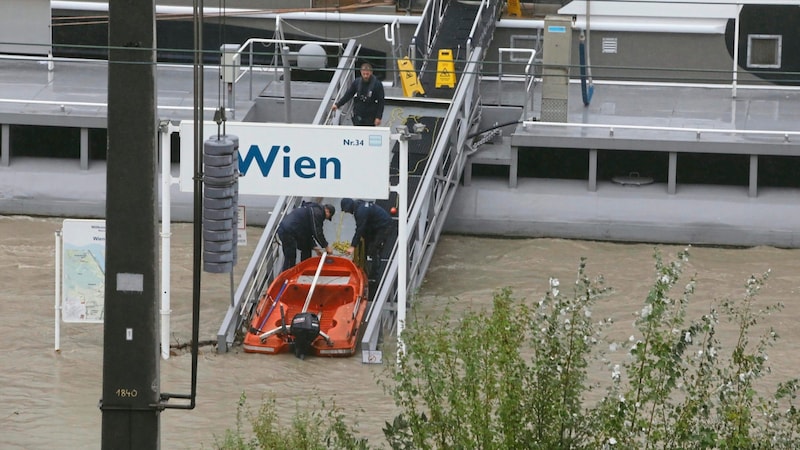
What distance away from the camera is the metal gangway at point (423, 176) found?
683 inches

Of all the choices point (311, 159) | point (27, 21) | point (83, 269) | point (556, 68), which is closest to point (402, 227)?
point (311, 159)

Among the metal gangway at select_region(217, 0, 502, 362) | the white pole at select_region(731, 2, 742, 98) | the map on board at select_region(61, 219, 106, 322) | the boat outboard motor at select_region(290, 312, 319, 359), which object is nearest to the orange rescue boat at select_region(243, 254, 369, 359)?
the boat outboard motor at select_region(290, 312, 319, 359)

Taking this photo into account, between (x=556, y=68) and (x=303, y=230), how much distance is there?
592cm

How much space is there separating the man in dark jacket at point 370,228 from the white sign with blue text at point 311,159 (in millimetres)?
1836

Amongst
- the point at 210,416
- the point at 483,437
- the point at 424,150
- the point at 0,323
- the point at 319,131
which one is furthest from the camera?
the point at 424,150

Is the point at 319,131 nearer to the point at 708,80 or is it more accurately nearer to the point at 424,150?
the point at 424,150

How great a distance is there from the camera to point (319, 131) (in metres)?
16.4

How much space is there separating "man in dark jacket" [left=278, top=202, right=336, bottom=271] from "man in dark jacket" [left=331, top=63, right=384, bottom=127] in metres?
2.52

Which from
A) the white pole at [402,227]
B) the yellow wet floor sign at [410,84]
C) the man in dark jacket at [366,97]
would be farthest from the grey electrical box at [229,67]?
the white pole at [402,227]

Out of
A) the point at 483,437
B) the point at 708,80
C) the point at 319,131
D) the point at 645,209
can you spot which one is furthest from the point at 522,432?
the point at 708,80

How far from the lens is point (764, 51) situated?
24.7 metres

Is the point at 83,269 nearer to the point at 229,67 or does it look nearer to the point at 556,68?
the point at 229,67

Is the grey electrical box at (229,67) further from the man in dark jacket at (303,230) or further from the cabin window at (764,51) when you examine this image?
the cabin window at (764,51)

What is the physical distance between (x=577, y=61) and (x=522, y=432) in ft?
53.9
